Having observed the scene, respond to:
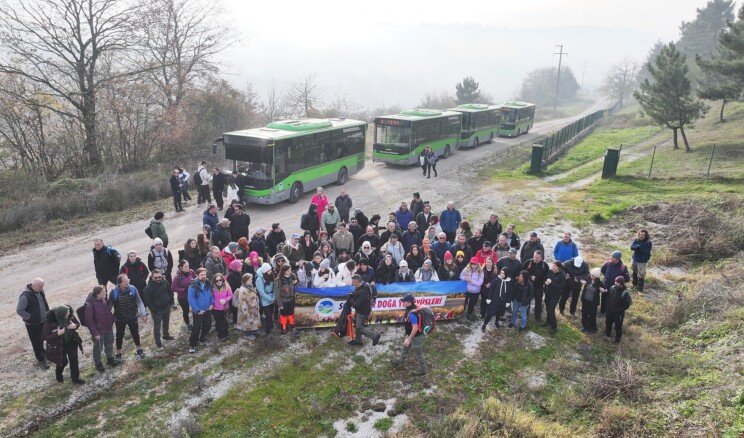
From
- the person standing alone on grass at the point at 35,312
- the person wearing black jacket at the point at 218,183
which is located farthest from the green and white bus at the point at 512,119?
the person standing alone on grass at the point at 35,312

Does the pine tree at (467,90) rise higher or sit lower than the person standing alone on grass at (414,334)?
higher

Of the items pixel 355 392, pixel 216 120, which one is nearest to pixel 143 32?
pixel 216 120

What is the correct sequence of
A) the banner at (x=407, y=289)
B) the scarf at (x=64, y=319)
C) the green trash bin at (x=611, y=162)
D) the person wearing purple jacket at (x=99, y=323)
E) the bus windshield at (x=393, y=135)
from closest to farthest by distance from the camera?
the scarf at (x=64, y=319) < the person wearing purple jacket at (x=99, y=323) < the banner at (x=407, y=289) < the green trash bin at (x=611, y=162) < the bus windshield at (x=393, y=135)

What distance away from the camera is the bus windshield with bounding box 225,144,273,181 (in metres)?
18.9

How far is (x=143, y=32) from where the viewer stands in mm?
24609

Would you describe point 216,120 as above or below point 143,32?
below

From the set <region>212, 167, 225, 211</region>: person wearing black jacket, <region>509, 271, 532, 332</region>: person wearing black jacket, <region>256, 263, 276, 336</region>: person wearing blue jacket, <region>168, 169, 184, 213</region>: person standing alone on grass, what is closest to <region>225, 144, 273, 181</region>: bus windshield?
<region>212, 167, 225, 211</region>: person wearing black jacket

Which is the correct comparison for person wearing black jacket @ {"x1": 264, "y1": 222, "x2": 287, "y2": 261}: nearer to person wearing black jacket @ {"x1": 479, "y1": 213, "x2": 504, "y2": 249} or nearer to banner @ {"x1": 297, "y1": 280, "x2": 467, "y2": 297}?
banner @ {"x1": 297, "y1": 280, "x2": 467, "y2": 297}

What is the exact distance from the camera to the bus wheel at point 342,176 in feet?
79.5

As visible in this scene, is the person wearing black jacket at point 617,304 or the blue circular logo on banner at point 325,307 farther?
the blue circular logo on banner at point 325,307

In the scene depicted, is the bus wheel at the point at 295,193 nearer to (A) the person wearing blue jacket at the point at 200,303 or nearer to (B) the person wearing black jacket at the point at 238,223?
(B) the person wearing black jacket at the point at 238,223

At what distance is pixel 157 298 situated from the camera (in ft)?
30.7

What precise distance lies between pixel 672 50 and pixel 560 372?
1153 inches

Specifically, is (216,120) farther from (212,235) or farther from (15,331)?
(15,331)
